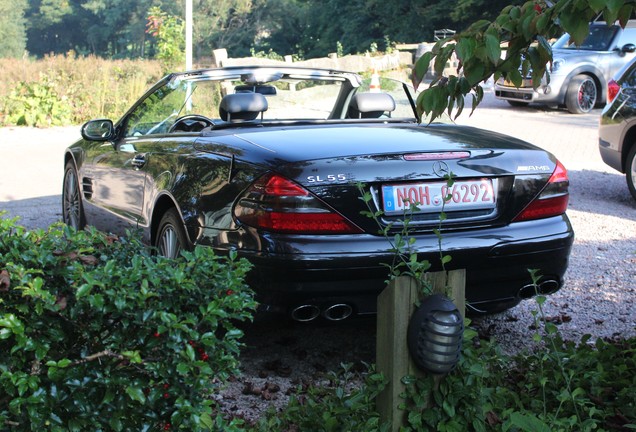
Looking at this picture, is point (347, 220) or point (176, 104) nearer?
point (347, 220)

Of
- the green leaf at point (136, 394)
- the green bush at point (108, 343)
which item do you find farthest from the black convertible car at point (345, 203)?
the green leaf at point (136, 394)

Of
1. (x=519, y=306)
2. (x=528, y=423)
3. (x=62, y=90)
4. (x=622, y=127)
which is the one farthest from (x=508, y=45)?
(x=62, y=90)

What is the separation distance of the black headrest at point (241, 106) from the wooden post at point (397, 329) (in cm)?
254

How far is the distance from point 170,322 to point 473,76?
146cm

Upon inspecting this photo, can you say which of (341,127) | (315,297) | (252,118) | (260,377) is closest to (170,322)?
(315,297)

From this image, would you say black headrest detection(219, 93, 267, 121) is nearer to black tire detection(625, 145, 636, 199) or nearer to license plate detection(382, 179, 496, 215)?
license plate detection(382, 179, 496, 215)

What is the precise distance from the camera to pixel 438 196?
4223 mm

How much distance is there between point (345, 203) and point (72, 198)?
12.9ft

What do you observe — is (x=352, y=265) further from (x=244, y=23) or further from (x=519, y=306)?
(x=244, y=23)

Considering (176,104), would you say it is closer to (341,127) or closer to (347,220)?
(341,127)

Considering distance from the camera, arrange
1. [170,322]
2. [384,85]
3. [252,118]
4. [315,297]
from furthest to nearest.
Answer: [384,85]
[252,118]
[315,297]
[170,322]

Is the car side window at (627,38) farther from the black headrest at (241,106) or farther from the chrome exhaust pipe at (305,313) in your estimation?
the chrome exhaust pipe at (305,313)

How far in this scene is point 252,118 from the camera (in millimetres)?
5496

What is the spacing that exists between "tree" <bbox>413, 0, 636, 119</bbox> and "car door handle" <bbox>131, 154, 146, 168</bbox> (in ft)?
8.09
